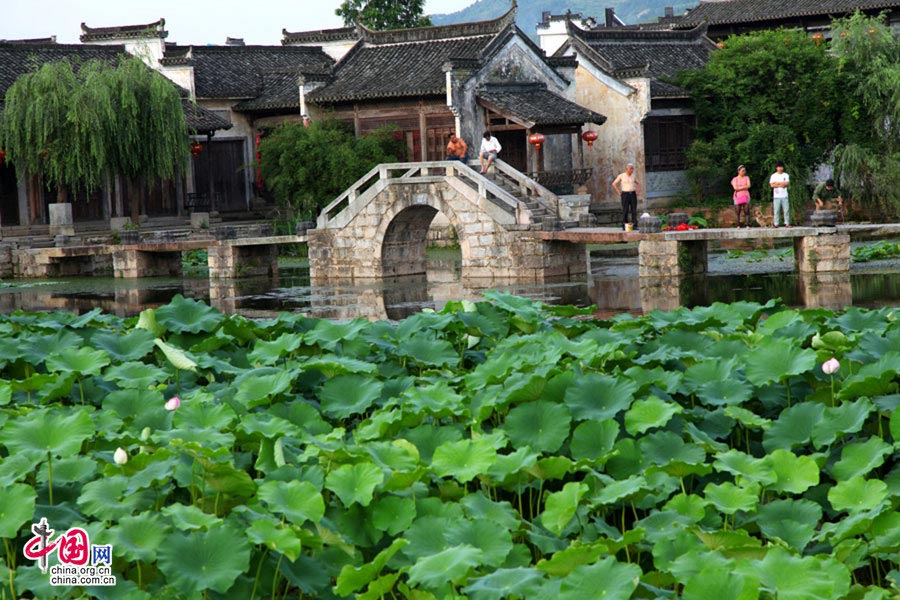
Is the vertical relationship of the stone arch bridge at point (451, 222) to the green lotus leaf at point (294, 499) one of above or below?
above

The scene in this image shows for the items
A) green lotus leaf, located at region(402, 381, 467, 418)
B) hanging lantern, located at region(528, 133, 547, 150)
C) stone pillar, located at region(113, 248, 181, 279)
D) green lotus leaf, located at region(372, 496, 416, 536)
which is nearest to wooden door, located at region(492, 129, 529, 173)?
hanging lantern, located at region(528, 133, 547, 150)

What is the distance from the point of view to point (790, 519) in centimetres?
482

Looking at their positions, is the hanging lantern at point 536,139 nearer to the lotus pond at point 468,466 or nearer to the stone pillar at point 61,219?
the stone pillar at point 61,219

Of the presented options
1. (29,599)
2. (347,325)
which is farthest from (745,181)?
(29,599)

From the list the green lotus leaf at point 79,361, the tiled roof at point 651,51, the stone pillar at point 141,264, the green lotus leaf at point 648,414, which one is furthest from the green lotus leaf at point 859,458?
the tiled roof at point 651,51

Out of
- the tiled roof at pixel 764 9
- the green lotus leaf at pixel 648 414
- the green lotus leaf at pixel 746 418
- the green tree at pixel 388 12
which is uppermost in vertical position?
the green tree at pixel 388 12

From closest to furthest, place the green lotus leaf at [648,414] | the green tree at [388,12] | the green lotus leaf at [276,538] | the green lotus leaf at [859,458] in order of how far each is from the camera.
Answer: the green lotus leaf at [276,538] → the green lotus leaf at [859,458] → the green lotus leaf at [648,414] → the green tree at [388,12]

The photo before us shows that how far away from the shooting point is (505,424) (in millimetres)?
5586

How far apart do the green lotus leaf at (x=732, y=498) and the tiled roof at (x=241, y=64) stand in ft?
90.2

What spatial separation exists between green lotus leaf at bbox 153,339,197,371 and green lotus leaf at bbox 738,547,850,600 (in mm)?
3444

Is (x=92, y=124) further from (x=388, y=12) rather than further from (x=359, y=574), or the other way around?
(x=359, y=574)

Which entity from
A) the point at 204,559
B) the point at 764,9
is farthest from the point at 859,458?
the point at 764,9

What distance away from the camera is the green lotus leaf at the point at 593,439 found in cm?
535

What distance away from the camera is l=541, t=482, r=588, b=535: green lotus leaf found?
4668mm
